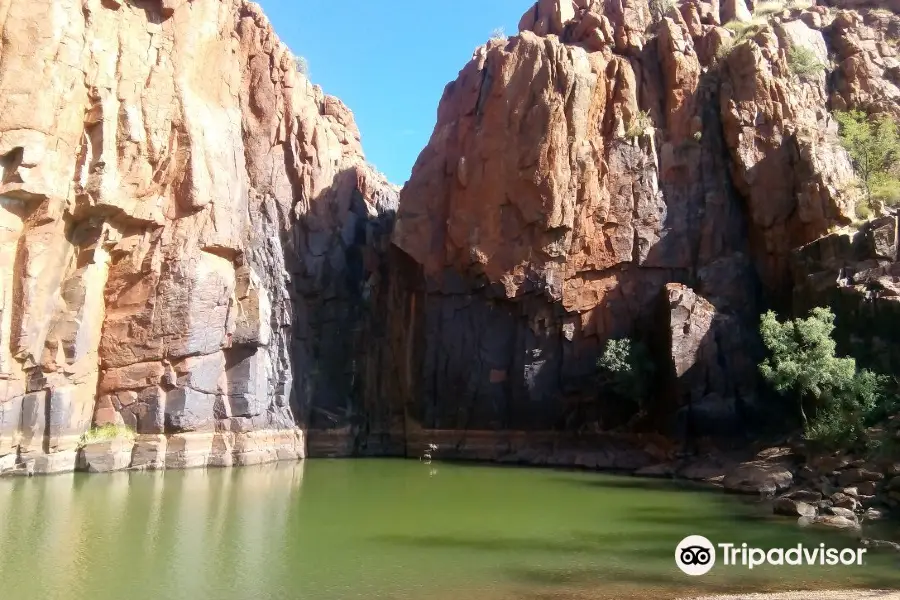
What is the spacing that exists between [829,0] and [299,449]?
47736 millimetres

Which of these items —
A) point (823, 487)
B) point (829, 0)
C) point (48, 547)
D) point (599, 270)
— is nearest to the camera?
point (48, 547)

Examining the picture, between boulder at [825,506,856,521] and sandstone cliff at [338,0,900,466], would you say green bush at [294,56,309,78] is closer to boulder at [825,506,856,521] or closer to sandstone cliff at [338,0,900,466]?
sandstone cliff at [338,0,900,466]

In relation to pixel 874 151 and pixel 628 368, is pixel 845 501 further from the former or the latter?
pixel 874 151

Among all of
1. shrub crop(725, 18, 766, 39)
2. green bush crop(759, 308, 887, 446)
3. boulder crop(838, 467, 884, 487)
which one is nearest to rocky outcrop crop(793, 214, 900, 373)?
green bush crop(759, 308, 887, 446)

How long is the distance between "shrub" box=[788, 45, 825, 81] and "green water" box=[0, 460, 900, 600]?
29.6m

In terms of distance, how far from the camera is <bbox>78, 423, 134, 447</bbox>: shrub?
98.5ft

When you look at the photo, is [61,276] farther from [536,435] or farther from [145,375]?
[536,435]

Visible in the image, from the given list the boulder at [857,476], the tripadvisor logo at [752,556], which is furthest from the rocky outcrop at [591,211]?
the tripadvisor logo at [752,556]

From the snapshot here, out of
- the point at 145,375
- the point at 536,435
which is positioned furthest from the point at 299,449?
the point at 536,435

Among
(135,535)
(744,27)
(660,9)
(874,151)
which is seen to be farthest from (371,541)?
(744,27)

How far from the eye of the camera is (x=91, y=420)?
103ft

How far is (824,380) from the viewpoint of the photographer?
84.3 feet

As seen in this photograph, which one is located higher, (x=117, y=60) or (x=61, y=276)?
(x=117, y=60)

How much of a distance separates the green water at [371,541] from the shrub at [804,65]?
97.1ft
